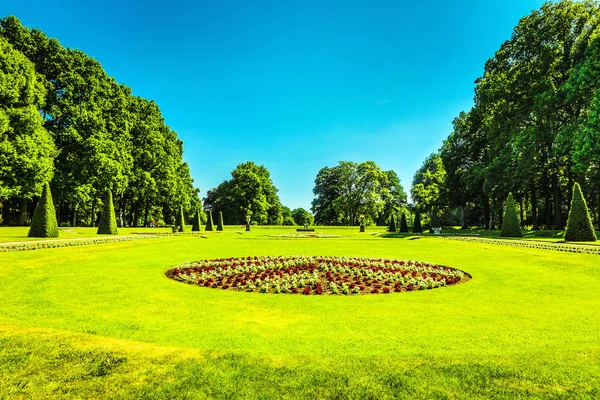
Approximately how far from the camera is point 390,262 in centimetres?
1401

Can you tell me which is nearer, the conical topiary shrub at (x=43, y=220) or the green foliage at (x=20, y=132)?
the conical topiary shrub at (x=43, y=220)

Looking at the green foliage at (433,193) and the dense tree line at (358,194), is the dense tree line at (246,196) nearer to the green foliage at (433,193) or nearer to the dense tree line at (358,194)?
the dense tree line at (358,194)

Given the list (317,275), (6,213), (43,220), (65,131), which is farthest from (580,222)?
(6,213)

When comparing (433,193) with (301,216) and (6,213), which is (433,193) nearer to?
(301,216)

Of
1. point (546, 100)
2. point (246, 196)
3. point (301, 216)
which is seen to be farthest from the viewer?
point (301, 216)

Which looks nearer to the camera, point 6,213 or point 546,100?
point 546,100

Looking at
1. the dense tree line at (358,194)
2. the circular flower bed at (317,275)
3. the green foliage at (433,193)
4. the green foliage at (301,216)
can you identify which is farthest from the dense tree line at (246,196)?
the circular flower bed at (317,275)

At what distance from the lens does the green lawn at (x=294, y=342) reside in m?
3.64

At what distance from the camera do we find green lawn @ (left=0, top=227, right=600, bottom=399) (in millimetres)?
3641

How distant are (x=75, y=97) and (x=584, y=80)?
46.5 m

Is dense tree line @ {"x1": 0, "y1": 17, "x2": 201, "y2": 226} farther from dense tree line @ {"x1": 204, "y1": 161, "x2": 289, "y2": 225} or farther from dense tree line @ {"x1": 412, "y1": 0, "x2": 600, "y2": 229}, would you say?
dense tree line @ {"x1": 412, "y1": 0, "x2": 600, "y2": 229}

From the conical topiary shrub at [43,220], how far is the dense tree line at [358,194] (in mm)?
46711

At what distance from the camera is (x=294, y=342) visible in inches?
198

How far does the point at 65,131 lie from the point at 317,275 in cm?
3352
